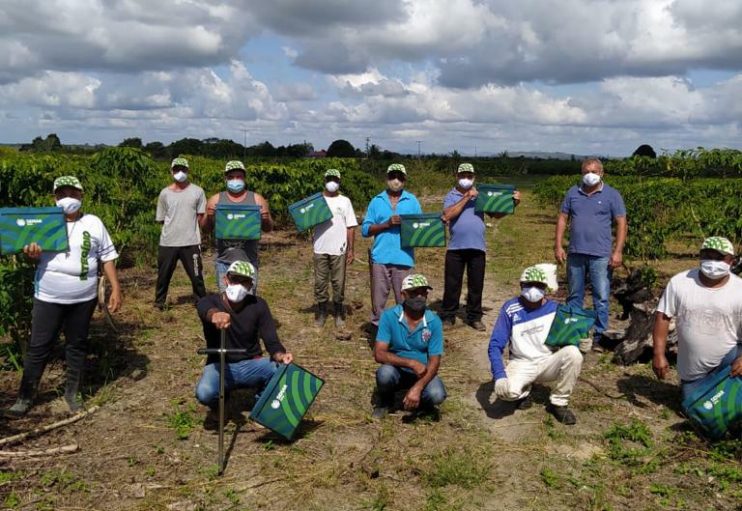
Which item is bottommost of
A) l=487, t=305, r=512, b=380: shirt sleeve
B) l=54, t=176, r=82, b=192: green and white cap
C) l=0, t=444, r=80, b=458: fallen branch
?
l=0, t=444, r=80, b=458: fallen branch

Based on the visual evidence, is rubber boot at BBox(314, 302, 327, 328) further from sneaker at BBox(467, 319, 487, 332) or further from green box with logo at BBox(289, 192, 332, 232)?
sneaker at BBox(467, 319, 487, 332)

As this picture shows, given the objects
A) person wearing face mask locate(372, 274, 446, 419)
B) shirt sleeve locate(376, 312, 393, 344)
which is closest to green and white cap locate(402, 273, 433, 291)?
person wearing face mask locate(372, 274, 446, 419)

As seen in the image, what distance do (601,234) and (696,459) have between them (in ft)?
7.78

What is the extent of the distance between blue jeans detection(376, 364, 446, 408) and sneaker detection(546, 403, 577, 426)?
34.5 inches

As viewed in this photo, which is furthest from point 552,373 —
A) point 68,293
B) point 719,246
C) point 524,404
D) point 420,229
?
point 68,293

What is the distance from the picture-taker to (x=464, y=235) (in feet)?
22.4

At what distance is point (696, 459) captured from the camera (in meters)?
4.29

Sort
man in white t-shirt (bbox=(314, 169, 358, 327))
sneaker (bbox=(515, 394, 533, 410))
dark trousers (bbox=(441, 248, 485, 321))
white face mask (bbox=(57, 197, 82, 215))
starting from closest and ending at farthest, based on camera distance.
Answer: white face mask (bbox=(57, 197, 82, 215)), sneaker (bbox=(515, 394, 533, 410)), man in white t-shirt (bbox=(314, 169, 358, 327)), dark trousers (bbox=(441, 248, 485, 321))

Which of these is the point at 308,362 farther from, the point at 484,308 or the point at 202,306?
the point at 484,308

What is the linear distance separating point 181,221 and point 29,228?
9.36ft

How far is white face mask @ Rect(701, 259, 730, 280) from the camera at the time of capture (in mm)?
4598

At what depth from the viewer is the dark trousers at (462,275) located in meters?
6.94

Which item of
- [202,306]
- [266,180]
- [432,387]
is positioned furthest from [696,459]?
[266,180]

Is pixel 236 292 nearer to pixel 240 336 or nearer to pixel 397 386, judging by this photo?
pixel 240 336
